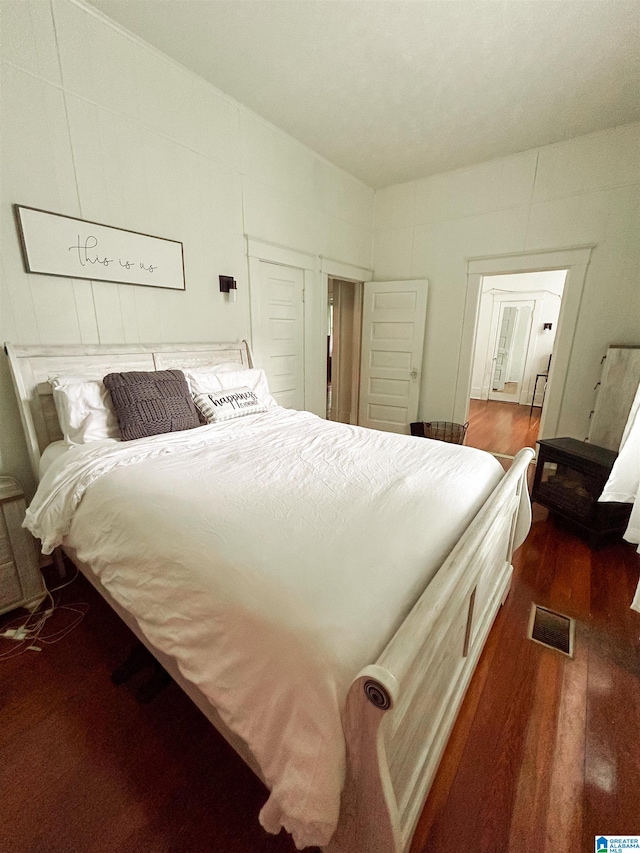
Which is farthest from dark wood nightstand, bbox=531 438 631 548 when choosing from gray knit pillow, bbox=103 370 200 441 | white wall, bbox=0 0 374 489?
white wall, bbox=0 0 374 489

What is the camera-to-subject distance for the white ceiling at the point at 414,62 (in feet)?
6.12

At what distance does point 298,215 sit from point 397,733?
374cm

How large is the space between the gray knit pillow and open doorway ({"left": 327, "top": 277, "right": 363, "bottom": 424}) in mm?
2942

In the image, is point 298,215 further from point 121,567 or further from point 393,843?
point 393,843

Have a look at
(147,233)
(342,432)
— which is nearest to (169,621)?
(342,432)

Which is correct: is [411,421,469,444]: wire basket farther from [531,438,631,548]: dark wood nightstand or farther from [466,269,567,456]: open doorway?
[466,269,567,456]: open doorway

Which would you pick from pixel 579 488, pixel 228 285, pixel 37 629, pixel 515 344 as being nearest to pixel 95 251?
pixel 228 285

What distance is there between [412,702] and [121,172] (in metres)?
3.00

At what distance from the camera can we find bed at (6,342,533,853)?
2.23ft

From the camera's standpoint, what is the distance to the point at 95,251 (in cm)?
206

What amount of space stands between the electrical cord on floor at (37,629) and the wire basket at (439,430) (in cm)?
346

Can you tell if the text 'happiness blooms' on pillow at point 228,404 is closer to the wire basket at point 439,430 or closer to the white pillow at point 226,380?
the white pillow at point 226,380

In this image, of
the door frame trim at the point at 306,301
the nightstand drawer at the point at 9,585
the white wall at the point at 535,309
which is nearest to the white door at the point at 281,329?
the door frame trim at the point at 306,301

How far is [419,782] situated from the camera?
38.7 inches
